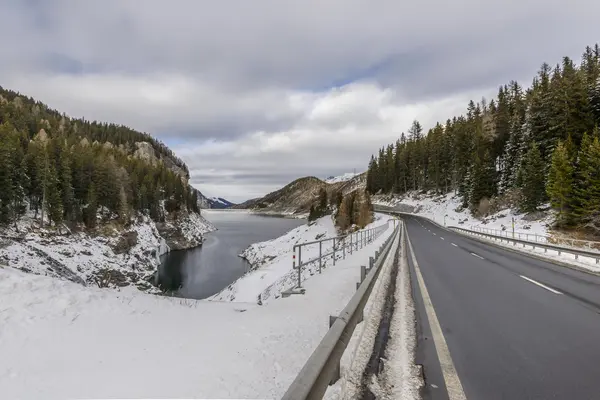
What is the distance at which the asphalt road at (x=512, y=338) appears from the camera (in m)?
3.62

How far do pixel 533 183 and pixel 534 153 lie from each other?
13.5 ft

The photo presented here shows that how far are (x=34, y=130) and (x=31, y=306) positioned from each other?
135975 millimetres

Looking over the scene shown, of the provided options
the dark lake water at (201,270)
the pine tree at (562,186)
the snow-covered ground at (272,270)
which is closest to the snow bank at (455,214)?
the pine tree at (562,186)

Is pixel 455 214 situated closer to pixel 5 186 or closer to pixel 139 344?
pixel 139 344

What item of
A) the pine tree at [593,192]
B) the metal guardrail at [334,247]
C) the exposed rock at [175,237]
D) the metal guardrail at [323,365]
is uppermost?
the pine tree at [593,192]

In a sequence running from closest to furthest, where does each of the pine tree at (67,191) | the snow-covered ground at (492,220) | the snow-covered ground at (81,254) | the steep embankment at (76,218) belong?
the snow-covered ground at (492,220), the snow-covered ground at (81,254), the steep embankment at (76,218), the pine tree at (67,191)

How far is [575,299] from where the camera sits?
7953 millimetres

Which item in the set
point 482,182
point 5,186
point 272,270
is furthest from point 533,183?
point 5,186

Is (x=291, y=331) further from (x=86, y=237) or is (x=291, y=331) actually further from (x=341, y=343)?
(x=86, y=237)

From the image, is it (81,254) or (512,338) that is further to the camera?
(81,254)

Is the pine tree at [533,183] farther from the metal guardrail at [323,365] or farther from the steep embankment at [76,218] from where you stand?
the steep embankment at [76,218]

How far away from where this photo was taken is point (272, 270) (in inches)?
1356

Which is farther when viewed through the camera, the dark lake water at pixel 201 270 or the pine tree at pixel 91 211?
the pine tree at pixel 91 211

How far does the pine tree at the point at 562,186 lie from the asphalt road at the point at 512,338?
28332 millimetres
